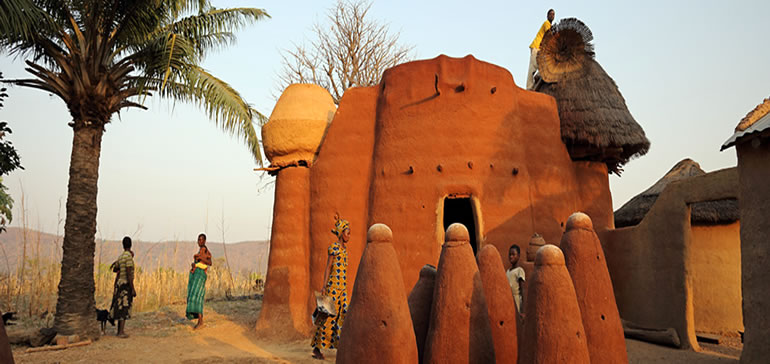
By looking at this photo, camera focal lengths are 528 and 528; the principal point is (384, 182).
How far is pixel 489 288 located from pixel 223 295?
13098 mm

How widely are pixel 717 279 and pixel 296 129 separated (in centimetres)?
774

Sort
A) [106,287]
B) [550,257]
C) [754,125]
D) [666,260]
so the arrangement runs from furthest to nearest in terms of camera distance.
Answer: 1. [106,287]
2. [666,260]
3. [754,125]
4. [550,257]

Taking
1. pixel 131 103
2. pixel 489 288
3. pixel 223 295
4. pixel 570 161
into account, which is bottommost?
pixel 223 295

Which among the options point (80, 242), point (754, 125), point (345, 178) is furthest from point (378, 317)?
point (80, 242)

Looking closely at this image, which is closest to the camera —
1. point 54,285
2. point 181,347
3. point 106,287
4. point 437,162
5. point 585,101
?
point 181,347

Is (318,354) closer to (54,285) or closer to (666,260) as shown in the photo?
(666,260)

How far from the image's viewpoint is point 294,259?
9.03 m

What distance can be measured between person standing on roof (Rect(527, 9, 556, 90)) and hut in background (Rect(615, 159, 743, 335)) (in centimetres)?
403

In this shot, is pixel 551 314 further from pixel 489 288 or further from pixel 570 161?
pixel 570 161

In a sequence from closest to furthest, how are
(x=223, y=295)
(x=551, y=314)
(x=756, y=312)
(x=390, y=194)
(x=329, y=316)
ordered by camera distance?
(x=551, y=314), (x=756, y=312), (x=329, y=316), (x=390, y=194), (x=223, y=295)

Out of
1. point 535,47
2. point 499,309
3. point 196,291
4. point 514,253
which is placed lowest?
point 196,291

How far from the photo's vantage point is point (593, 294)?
364cm

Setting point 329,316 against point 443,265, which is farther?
point 329,316

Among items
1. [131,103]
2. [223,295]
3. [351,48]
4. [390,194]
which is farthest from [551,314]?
[351,48]
